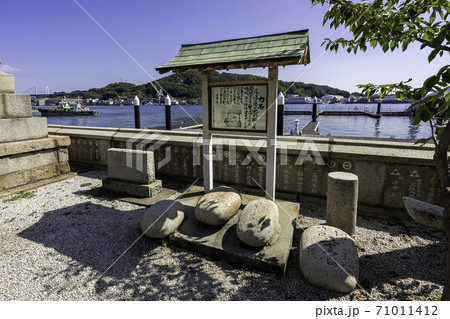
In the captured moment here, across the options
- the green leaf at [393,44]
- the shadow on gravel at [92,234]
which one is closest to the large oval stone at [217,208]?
the shadow on gravel at [92,234]

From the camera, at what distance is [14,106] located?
6.96m

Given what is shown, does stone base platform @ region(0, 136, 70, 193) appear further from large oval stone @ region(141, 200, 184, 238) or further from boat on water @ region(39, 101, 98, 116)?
boat on water @ region(39, 101, 98, 116)

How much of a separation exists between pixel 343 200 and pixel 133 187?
494cm

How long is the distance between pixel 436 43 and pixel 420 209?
1858 mm

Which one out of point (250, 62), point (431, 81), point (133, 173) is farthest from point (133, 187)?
point (431, 81)

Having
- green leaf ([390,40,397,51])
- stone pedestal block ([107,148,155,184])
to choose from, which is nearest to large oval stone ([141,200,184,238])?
stone pedestal block ([107,148,155,184])

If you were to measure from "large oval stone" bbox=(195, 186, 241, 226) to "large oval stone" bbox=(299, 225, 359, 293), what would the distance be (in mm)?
1409

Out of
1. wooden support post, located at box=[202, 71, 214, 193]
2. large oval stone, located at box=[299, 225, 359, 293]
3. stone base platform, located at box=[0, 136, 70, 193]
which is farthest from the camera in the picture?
stone base platform, located at box=[0, 136, 70, 193]

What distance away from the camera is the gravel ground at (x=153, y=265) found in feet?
11.0

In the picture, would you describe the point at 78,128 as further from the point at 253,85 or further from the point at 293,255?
the point at 293,255

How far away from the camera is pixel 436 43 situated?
6.11 ft

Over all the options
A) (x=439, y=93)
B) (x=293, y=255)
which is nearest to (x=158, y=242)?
(x=293, y=255)

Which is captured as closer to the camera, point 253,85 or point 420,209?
point 420,209

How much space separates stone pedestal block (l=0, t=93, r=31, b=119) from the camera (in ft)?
22.3
